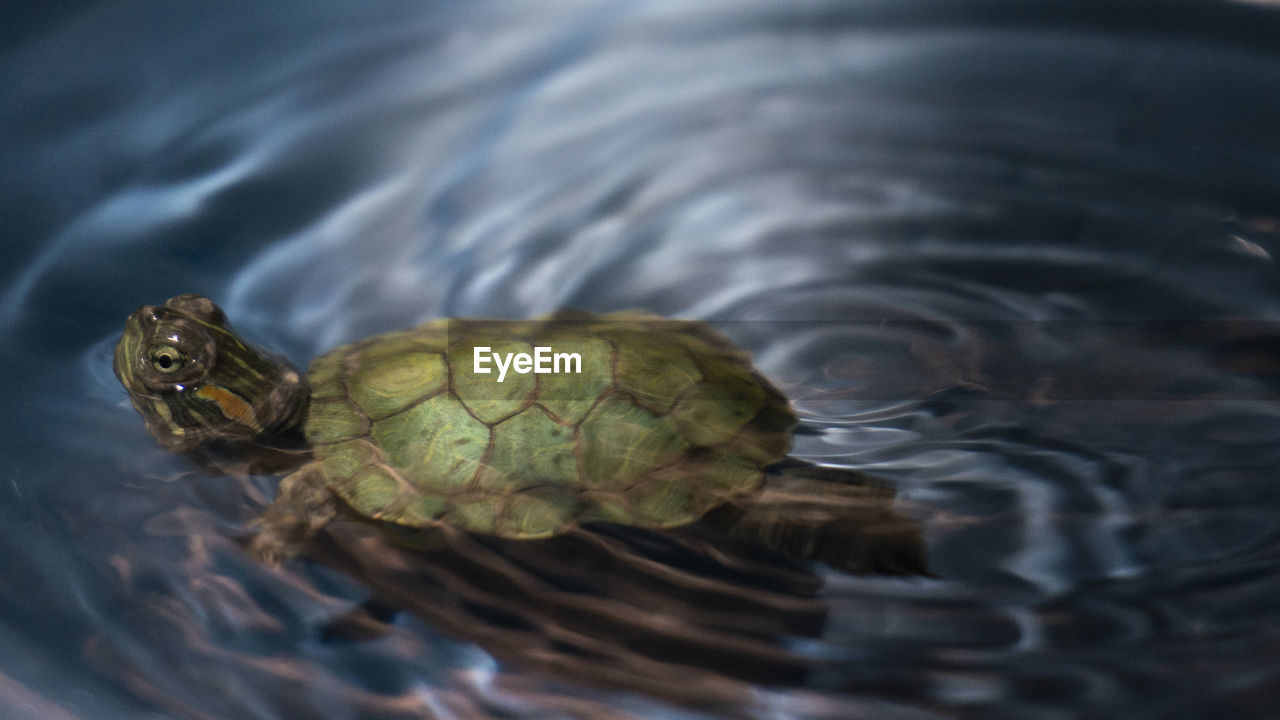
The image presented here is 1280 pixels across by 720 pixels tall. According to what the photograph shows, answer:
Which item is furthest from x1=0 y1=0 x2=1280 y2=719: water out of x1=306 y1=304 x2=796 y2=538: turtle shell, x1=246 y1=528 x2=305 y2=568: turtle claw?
x1=306 y1=304 x2=796 y2=538: turtle shell

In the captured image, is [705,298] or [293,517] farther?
[705,298]

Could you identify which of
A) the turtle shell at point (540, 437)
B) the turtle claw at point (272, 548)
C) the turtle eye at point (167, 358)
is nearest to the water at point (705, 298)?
the turtle claw at point (272, 548)

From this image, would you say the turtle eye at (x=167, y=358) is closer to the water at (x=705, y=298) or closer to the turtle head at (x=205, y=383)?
the turtle head at (x=205, y=383)

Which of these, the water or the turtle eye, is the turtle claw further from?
the turtle eye

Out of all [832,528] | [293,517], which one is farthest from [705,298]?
[293,517]

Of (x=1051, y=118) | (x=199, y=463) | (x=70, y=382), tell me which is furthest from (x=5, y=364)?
(x=1051, y=118)

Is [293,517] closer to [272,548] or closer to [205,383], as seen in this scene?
[272,548]
